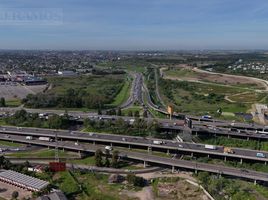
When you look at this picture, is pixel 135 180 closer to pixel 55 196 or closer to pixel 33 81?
pixel 55 196

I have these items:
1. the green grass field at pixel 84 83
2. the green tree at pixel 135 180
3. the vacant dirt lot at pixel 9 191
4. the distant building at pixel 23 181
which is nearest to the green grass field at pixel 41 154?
the distant building at pixel 23 181

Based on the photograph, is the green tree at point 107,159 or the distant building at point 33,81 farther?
the distant building at point 33,81

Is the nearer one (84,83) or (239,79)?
(84,83)

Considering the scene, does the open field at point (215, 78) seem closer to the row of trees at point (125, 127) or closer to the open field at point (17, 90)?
the open field at point (17, 90)

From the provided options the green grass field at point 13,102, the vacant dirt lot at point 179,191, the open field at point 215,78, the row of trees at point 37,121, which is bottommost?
the vacant dirt lot at point 179,191

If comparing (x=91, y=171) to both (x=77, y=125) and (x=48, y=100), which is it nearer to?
(x=77, y=125)

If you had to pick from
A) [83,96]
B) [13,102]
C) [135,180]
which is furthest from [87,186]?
[13,102]
